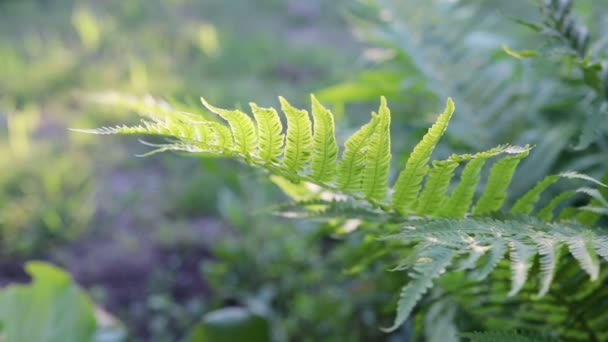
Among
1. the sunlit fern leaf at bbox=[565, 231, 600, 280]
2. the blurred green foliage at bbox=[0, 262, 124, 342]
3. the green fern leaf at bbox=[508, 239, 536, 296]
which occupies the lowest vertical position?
the blurred green foliage at bbox=[0, 262, 124, 342]

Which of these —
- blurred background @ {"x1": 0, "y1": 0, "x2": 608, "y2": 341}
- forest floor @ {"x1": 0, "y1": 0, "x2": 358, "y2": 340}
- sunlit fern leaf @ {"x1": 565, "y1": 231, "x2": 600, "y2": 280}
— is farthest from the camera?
forest floor @ {"x1": 0, "y1": 0, "x2": 358, "y2": 340}

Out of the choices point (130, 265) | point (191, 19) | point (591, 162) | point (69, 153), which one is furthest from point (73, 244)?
point (191, 19)

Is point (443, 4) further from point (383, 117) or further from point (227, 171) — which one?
point (227, 171)

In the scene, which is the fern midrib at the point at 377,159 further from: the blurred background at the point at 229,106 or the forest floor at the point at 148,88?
the forest floor at the point at 148,88

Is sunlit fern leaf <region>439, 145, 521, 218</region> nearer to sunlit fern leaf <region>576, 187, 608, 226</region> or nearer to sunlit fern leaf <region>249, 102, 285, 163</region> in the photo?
sunlit fern leaf <region>576, 187, 608, 226</region>

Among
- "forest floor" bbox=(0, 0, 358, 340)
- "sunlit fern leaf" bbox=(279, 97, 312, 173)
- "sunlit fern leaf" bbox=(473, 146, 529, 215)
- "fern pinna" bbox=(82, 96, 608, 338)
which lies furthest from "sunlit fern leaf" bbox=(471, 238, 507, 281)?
"forest floor" bbox=(0, 0, 358, 340)

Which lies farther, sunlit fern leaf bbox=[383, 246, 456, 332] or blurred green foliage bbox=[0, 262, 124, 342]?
blurred green foliage bbox=[0, 262, 124, 342]

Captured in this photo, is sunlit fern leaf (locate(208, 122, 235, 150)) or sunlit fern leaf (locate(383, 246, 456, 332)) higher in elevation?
sunlit fern leaf (locate(208, 122, 235, 150))
